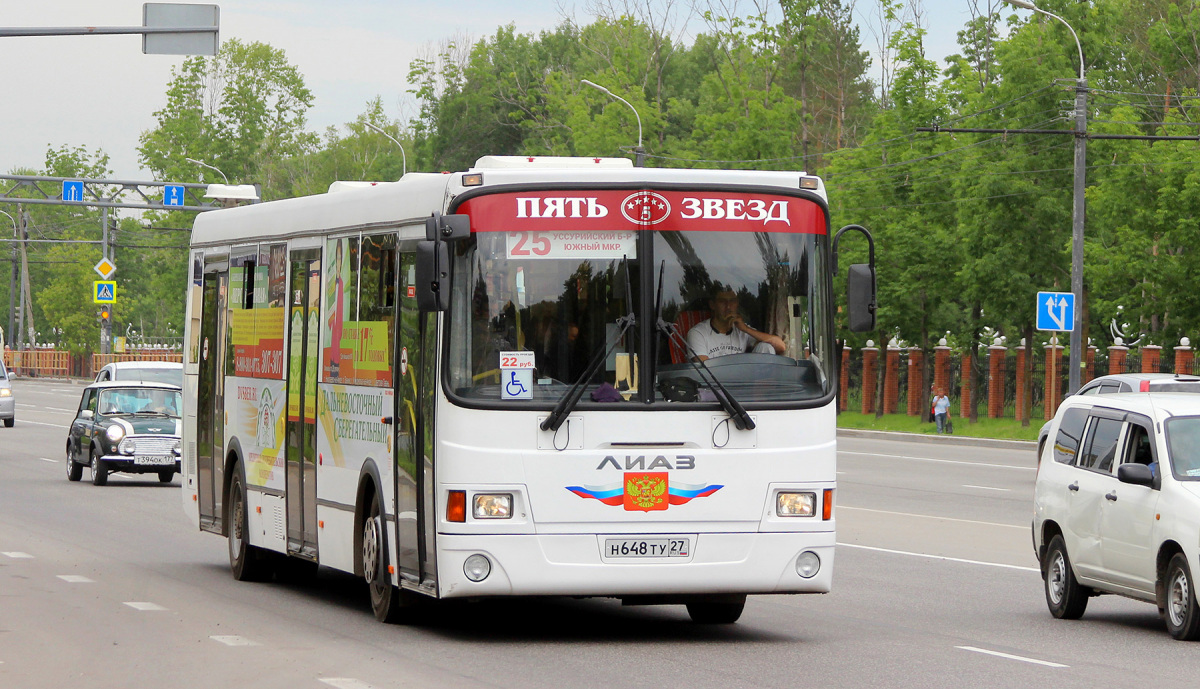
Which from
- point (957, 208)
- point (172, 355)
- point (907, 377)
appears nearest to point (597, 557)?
point (957, 208)

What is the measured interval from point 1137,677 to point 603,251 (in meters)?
3.75

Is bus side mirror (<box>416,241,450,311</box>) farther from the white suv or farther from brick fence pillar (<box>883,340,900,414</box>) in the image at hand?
brick fence pillar (<box>883,340,900,414</box>)

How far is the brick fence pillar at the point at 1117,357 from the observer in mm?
45094

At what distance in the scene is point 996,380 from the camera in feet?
167

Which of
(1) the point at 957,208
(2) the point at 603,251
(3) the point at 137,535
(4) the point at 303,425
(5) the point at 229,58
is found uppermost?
(5) the point at 229,58

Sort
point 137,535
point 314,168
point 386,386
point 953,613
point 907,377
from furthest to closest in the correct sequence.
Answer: point 314,168 < point 907,377 < point 137,535 < point 953,613 < point 386,386

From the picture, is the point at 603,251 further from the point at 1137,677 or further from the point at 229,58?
the point at 229,58

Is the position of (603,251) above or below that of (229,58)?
below

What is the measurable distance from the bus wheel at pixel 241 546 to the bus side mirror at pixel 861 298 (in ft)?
19.7

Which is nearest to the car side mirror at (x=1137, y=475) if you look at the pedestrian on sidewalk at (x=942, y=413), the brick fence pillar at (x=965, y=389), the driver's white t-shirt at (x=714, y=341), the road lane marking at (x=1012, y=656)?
the road lane marking at (x=1012, y=656)

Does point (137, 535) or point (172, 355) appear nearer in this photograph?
point (137, 535)

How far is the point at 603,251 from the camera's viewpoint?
11.2 m

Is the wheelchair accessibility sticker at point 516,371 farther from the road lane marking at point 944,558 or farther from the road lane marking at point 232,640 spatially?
the road lane marking at point 944,558

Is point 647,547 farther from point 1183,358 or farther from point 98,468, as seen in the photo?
point 1183,358
